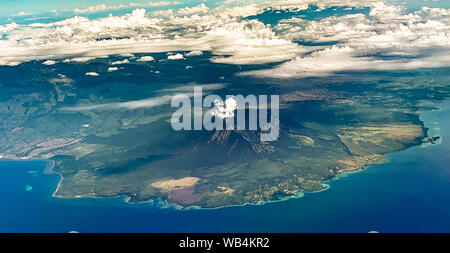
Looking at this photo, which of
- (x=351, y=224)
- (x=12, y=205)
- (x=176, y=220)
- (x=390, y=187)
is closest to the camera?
(x=351, y=224)

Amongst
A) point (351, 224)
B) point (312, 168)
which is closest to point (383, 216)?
point (351, 224)

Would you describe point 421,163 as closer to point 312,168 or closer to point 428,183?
point 428,183

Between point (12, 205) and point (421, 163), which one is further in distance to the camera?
point (421, 163)
